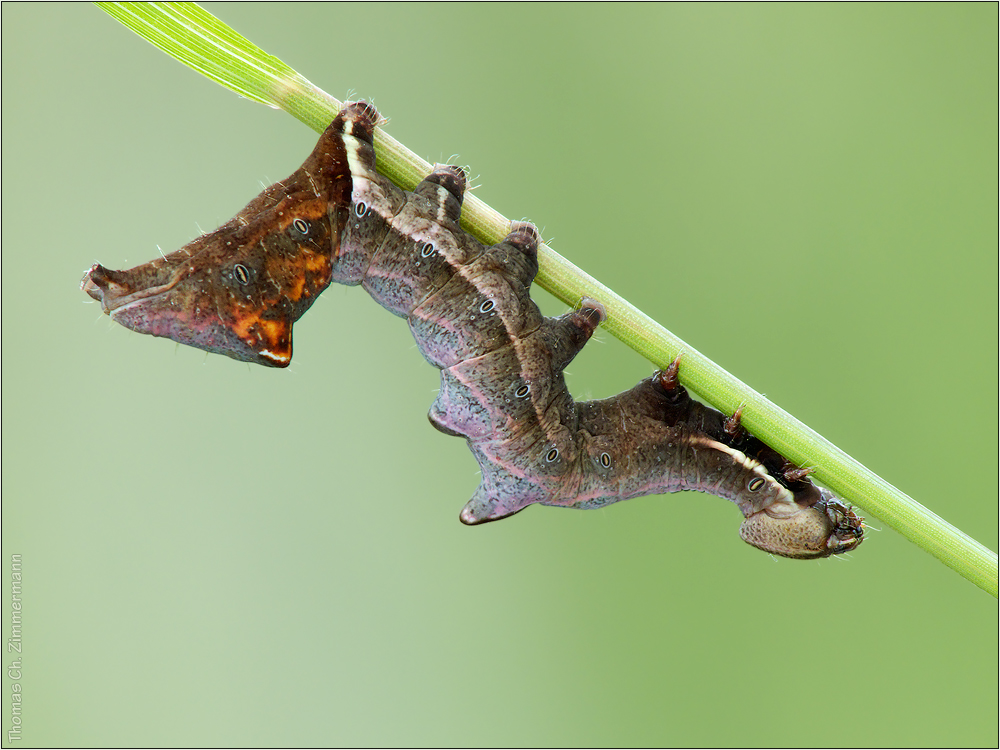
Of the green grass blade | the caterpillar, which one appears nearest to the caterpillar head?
the caterpillar

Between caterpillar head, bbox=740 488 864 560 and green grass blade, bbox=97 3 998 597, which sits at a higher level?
green grass blade, bbox=97 3 998 597

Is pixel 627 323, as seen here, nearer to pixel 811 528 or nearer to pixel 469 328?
pixel 469 328

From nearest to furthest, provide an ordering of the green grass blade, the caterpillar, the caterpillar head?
the green grass blade → the caterpillar → the caterpillar head

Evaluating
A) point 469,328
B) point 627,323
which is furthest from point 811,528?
point 469,328

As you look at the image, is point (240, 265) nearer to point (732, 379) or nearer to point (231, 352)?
point (231, 352)

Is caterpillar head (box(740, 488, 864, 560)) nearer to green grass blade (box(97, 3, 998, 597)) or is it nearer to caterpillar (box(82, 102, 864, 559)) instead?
caterpillar (box(82, 102, 864, 559))

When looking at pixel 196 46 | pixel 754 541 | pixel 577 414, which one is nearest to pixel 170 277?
pixel 196 46

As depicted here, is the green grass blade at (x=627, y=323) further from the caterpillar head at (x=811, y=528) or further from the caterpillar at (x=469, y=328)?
the caterpillar head at (x=811, y=528)
